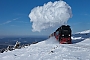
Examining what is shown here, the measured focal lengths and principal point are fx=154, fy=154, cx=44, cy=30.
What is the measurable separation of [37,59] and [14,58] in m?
3.67

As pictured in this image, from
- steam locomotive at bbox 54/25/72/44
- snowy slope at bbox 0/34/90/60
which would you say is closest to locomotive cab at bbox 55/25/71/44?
steam locomotive at bbox 54/25/72/44

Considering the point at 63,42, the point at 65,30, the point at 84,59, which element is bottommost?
the point at 84,59

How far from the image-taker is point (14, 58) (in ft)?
66.6

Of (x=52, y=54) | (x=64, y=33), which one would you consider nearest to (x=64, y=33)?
(x=64, y=33)

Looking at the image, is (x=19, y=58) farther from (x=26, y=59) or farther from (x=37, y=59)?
(x=37, y=59)

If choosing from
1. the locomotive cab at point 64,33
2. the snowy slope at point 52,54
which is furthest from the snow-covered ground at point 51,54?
the locomotive cab at point 64,33

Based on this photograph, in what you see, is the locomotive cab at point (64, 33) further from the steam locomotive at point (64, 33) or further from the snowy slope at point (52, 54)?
the snowy slope at point (52, 54)

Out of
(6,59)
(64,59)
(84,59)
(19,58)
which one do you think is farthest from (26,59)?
(84,59)

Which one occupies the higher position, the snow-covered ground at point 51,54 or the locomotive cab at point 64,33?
the locomotive cab at point 64,33

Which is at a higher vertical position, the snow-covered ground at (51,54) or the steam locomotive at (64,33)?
the steam locomotive at (64,33)

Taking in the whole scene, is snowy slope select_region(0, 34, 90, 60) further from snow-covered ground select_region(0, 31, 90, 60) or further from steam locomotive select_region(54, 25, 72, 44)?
steam locomotive select_region(54, 25, 72, 44)

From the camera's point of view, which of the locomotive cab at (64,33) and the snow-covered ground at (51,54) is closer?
the snow-covered ground at (51,54)

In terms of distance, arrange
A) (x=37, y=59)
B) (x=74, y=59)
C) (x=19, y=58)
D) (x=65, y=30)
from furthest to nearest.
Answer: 1. (x=65, y=30)
2. (x=19, y=58)
3. (x=37, y=59)
4. (x=74, y=59)

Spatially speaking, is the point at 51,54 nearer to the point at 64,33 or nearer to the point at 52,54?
the point at 52,54
